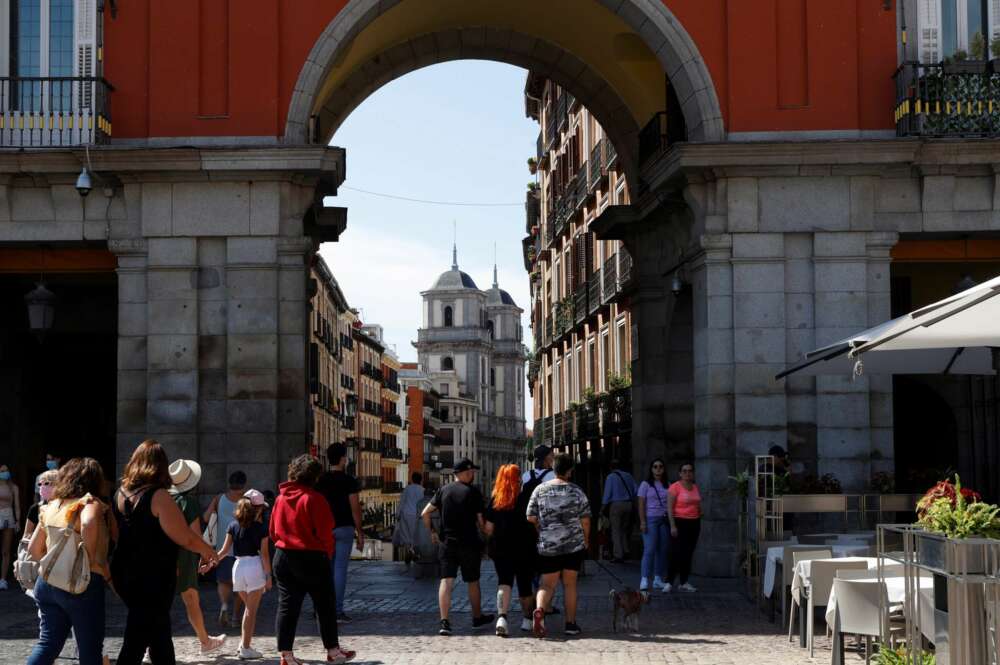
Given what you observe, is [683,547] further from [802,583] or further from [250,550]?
[250,550]

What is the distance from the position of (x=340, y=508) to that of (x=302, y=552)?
3266mm

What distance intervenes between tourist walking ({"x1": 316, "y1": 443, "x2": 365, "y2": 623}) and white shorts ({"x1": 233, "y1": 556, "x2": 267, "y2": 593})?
1.86 m

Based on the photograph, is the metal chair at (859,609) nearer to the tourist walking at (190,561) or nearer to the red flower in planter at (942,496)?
the red flower in planter at (942,496)

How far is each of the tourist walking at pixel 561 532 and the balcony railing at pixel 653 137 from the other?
33.8 ft

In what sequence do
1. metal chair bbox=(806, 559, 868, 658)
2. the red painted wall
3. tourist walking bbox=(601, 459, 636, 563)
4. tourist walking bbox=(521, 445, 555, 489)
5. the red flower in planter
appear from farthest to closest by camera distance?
tourist walking bbox=(601, 459, 636, 563) → the red painted wall → tourist walking bbox=(521, 445, 555, 489) → metal chair bbox=(806, 559, 868, 658) → the red flower in planter

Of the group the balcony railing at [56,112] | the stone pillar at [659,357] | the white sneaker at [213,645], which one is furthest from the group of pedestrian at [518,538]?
the stone pillar at [659,357]

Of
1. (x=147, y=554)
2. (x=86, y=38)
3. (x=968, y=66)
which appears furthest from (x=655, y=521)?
(x=147, y=554)

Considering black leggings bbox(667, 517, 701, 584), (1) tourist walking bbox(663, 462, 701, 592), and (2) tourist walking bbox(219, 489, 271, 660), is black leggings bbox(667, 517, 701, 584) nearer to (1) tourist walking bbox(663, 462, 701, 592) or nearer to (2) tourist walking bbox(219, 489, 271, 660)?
(1) tourist walking bbox(663, 462, 701, 592)

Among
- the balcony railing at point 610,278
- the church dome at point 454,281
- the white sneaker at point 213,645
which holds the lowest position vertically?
the white sneaker at point 213,645

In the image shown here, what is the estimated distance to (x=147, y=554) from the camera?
10164mm

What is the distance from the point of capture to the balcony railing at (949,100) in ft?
67.3

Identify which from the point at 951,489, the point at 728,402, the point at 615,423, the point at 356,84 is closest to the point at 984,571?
the point at 951,489

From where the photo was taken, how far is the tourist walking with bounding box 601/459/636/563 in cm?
2431

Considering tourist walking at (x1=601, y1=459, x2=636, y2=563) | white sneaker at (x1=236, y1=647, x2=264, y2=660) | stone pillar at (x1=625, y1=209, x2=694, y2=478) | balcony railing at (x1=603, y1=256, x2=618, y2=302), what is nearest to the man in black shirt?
white sneaker at (x1=236, y1=647, x2=264, y2=660)
